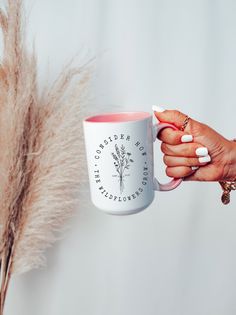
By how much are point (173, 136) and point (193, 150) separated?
0.05m

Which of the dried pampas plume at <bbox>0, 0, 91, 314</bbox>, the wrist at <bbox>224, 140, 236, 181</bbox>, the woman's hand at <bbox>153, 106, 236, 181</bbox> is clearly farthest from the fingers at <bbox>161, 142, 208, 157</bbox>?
the dried pampas plume at <bbox>0, 0, 91, 314</bbox>

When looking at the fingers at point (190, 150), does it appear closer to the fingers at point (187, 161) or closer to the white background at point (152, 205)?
the fingers at point (187, 161)

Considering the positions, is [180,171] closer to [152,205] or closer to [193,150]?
[193,150]

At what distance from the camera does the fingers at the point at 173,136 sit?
666mm

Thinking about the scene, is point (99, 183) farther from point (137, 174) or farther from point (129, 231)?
point (129, 231)

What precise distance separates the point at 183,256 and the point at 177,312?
184mm

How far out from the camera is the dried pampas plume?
82cm

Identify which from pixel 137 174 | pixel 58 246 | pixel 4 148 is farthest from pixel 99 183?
pixel 58 246

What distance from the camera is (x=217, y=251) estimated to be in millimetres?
1193

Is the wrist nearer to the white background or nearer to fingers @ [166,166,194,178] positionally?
fingers @ [166,166,194,178]

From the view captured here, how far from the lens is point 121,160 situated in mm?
587

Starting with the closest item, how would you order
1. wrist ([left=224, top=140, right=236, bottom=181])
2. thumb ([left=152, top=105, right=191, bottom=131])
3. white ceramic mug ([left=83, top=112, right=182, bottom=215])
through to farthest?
white ceramic mug ([left=83, top=112, right=182, bottom=215])
thumb ([left=152, top=105, right=191, bottom=131])
wrist ([left=224, top=140, right=236, bottom=181])

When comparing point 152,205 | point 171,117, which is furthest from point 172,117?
point 152,205

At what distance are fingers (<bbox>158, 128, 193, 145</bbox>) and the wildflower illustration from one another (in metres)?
0.10
